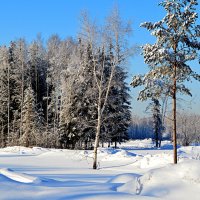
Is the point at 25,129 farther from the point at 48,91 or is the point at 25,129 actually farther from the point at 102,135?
the point at 48,91

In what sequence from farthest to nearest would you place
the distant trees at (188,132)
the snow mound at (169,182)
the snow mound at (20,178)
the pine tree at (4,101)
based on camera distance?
the distant trees at (188,132) < the pine tree at (4,101) < the snow mound at (20,178) < the snow mound at (169,182)

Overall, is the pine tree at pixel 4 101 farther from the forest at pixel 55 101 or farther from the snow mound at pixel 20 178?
the snow mound at pixel 20 178

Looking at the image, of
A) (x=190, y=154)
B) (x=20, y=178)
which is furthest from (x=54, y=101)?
(x=20, y=178)

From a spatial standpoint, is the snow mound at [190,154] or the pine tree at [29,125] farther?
the pine tree at [29,125]

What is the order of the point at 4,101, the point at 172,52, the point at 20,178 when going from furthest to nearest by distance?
1. the point at 4,101
2. the point at 172,52
3. the point at 20,178

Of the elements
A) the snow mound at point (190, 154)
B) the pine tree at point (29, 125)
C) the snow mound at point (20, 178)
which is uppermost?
the pine tree at point (29, 125)

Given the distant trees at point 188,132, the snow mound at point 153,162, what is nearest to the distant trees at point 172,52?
the snow mound at point 153,162

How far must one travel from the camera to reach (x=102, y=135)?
139ft

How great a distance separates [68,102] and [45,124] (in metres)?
5.71

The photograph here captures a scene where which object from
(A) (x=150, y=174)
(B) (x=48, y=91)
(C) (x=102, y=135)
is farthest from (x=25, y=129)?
(A) (x=150, y=174)

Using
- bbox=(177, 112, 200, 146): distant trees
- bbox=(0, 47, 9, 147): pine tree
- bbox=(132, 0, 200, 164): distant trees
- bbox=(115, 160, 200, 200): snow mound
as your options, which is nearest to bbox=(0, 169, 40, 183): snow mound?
bbox=(115, 160, 200, 200): snow mound

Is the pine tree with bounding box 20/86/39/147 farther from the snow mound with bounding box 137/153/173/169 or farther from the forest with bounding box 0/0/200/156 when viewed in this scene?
the snow mound with bounding box 137/153/173/169

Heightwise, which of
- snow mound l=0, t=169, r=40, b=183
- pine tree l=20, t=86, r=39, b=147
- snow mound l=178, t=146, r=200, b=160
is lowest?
snow mound l=178, t=146, r=200, b=160

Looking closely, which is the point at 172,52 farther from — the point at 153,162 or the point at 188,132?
the point at 188,132
